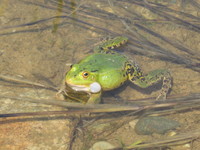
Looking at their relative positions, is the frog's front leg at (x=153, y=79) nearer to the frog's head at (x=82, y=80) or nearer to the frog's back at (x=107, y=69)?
the frog's back at (x=107, y=69)

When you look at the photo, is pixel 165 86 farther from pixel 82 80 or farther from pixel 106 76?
pixel 82 80

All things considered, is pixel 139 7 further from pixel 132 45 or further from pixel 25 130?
pixel 25 130

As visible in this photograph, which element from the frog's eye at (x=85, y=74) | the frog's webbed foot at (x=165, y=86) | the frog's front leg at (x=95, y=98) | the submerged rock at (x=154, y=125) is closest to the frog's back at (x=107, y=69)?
the frog's eye at (x=85, y=74)

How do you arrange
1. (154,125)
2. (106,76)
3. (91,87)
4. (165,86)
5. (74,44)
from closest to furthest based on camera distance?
(154,125), (91,87), (106,76), (165,86), (74,44)

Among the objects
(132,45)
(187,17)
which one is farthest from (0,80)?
(187,17)

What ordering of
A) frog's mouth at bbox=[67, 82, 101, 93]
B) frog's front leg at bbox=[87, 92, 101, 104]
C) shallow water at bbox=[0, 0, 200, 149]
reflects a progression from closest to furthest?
1. shallow water at bbox=[0, 0, 200, 149]
2. frog's front leg at bbox=[87, 92, 101, 104]
3. frog's mouth at bbox=[67, 82, 101, 93]

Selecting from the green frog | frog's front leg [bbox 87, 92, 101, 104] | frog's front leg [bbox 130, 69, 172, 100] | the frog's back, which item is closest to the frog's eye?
the green frog

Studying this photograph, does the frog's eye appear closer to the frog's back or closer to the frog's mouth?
the frog's back

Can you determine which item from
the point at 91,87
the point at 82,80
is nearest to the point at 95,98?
the point at 91,87
